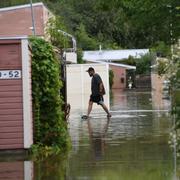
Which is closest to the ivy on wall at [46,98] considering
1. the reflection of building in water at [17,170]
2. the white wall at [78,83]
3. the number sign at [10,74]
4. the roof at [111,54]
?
the number sign at [10,74]

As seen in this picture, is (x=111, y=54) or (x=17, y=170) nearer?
(x=17, y=170)

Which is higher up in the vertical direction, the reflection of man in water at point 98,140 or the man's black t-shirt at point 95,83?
the man's black t-shirt at point 95,83

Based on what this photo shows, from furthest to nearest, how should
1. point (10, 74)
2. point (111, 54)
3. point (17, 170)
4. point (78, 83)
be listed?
point (111, 54), point (78, 83), point (10, 74), point (17, 170)

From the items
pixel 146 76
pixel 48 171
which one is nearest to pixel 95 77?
pixel 48 171

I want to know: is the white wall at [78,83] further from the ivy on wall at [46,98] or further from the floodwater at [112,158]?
the ivy on wall at [46,98]

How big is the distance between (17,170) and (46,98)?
2.65 meters

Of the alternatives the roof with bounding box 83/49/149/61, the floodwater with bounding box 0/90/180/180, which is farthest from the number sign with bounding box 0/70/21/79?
the roof with bounding box 83/49/149/61

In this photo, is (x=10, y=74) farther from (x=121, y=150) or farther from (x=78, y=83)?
(x=78, y=83)

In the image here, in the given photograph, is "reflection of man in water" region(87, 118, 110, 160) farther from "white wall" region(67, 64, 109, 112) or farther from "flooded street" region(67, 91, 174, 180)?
"white wall" region(67, 64, 109, 112)

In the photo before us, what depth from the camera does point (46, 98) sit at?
14.2 metres

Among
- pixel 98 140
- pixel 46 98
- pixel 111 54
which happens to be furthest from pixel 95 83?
pixel 111 54

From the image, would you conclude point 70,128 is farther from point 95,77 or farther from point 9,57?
point 9,57

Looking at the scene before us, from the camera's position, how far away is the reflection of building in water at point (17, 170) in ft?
36.3

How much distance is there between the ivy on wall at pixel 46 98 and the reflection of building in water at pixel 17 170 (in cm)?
148
